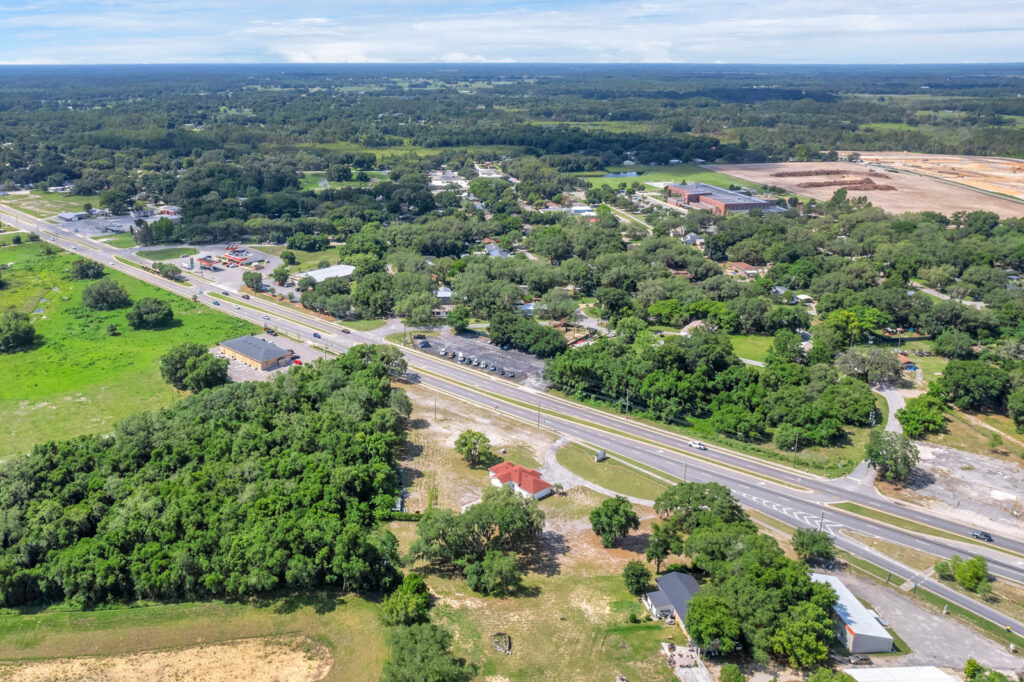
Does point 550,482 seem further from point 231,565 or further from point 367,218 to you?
point 367,218

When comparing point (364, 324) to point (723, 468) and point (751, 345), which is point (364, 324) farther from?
point (723, 468)

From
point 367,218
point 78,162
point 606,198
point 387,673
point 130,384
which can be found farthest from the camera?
point 78,162

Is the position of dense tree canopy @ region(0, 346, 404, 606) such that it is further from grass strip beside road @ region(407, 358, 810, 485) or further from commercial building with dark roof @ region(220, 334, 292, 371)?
grass strip beside road @ region(407, 358, 810, 485)

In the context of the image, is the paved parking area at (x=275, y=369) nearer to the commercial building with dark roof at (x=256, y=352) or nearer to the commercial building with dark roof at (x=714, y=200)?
the commercial building with dark roof at (x=256, y=352)

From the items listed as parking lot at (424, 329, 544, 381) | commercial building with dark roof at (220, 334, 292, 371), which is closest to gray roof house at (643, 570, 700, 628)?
parking lot at (424, 329, 544, 381)

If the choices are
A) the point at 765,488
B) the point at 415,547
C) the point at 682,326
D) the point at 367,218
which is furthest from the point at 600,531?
the point at 367,218
